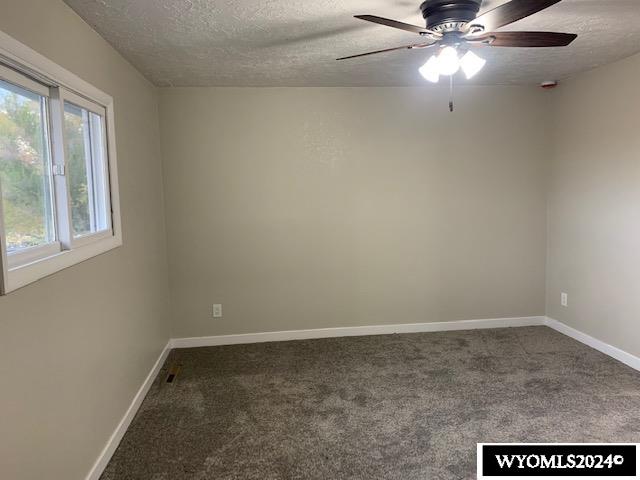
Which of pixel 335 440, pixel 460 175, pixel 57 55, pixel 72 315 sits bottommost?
pixel 335 440

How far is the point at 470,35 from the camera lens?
210cm

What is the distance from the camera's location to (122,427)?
2555 millimetres

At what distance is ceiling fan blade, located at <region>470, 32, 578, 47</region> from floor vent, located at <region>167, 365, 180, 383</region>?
295 centimetres

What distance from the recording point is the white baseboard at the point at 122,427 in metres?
2.18

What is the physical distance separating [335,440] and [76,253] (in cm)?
165

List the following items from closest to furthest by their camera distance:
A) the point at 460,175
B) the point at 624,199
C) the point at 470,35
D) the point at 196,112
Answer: the point at 470,35, the point at 624,199, the point at 196,112, the point at 460,175

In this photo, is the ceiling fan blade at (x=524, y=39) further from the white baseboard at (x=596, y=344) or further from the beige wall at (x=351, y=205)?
the white baseboard at (x=596, y=344)

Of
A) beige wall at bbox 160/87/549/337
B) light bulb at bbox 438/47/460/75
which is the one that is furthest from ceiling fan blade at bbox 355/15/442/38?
beige wall at bbox 160/87/549/337

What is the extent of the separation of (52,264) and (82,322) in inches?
16.1

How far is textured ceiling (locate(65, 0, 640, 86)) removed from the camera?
214 cm

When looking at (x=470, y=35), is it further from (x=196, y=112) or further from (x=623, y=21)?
(x=196, y=112)

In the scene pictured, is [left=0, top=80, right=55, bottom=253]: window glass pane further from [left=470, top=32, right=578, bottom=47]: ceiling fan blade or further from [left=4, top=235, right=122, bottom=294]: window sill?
[left=470, top=32, right=578, bottom=47]: ceiling fan blade

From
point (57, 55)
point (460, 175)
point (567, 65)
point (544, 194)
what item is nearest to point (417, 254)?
point (460, 175)

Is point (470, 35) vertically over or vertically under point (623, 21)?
under
